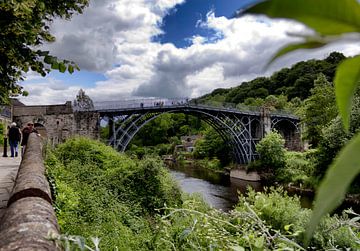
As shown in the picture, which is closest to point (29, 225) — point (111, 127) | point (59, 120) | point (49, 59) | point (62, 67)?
point (62, 67)

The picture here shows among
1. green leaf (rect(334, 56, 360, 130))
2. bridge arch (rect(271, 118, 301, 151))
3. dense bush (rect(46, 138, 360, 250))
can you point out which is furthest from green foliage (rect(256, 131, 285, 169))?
green leaf (rect(334, 56, 360, 130))

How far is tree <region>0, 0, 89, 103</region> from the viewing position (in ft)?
13.6

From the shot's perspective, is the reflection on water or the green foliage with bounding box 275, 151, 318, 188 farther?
the green foliage with bounding box 275, 151, 318, 188

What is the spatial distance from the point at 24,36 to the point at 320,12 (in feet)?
15.8

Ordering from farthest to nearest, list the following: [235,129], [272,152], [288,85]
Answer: [288,85]
[235,129]
[272,152]

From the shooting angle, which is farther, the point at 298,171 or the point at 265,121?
the point at 265,121

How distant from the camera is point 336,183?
237 millimetres

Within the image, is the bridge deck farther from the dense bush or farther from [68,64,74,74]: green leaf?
[68,64,74,74]: green leaf

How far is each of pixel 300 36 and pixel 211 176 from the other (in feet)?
136

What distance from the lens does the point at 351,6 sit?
0.25 meters

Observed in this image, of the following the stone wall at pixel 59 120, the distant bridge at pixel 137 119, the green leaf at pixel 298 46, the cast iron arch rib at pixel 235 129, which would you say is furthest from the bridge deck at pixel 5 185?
the cast iron arch rib at pixel 235 129

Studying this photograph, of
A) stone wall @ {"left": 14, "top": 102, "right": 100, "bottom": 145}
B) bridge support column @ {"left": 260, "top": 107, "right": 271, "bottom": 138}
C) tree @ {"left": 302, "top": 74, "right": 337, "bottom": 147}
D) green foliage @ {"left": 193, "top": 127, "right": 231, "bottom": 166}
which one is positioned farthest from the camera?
green foliage @ {"left": 193, "top": 127, "right": 231, "bottom": 166}

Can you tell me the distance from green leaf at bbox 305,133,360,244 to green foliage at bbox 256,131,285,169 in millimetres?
35721

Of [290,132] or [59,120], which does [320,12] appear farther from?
[290,132]
